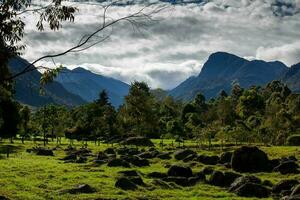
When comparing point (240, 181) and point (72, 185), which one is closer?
point (72, 185)

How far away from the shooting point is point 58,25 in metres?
28.6

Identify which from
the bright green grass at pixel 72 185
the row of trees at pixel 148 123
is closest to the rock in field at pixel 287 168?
the bright green grass at pixel 72 185

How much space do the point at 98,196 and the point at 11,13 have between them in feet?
63.1

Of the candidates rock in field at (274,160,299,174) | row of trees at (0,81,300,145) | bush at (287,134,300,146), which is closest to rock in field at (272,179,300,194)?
rock in field at (274,160,299,174)

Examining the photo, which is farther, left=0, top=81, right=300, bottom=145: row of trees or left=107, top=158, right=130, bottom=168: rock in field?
left=0, top=81, right=300, bottom=145: row of trees

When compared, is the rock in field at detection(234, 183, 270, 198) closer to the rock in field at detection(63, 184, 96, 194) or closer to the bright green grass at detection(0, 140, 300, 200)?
the bright green grass at detection(0, 140, 300, 200)

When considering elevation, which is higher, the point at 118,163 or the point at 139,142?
the point at 139,142

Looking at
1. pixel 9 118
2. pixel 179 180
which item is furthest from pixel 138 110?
pixel 179 180

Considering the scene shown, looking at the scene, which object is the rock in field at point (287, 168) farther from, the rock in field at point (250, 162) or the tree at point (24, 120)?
the tree at point (24, 120)

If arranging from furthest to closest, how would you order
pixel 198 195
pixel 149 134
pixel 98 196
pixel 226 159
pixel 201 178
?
pixel 149 134
pixel 226 159
pixel 201 178
pixel 198 195
pixel 98 196

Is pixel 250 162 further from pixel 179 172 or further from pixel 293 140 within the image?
pixel 293 140

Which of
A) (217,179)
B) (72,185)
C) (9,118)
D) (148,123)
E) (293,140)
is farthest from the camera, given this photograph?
(148,123)

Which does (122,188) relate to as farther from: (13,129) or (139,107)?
(139,107)

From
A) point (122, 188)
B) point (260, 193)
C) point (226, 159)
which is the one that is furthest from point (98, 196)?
point (226, 159)
